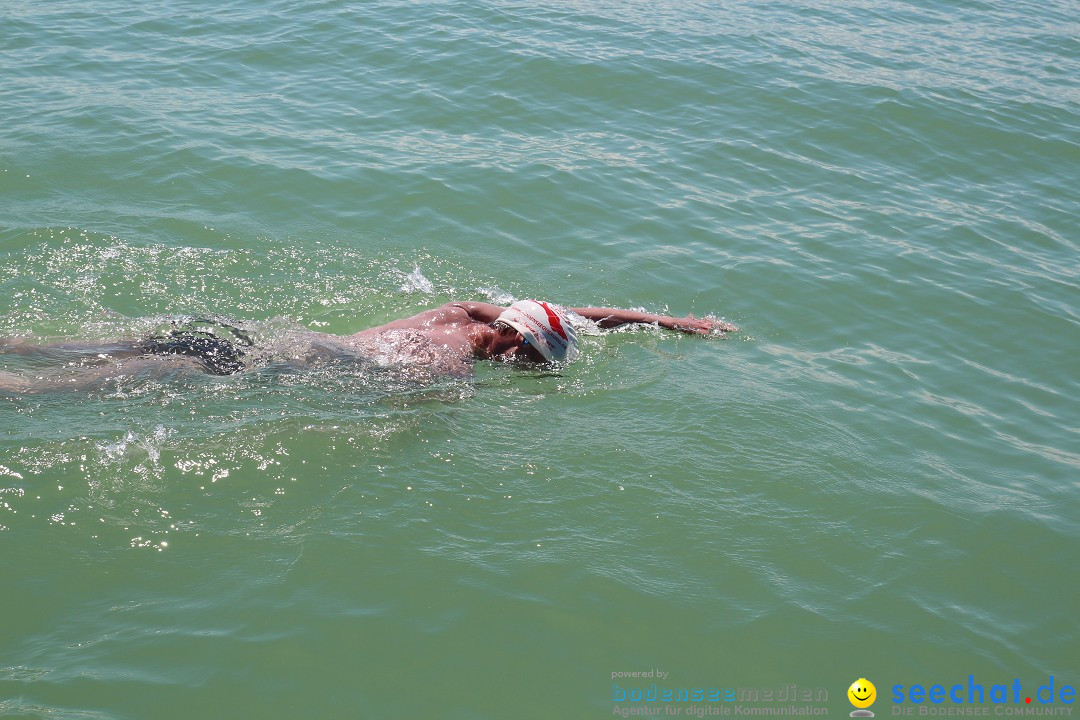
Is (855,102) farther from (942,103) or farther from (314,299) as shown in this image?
(314,299)


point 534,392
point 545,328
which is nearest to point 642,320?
point 545,328

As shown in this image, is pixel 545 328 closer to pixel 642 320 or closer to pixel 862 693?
pixel 642 320

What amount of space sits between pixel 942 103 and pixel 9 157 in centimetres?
1299

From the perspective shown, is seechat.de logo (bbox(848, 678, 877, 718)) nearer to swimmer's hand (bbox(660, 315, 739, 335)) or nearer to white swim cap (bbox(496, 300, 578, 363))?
white swim cap (bbox(496, 300, 578, 363))

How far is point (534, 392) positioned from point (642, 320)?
1527 mm

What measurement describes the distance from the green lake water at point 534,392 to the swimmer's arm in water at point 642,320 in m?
0.16

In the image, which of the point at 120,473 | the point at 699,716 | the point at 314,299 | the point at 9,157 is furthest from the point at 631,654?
the point at 9,157

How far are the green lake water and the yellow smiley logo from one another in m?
0.07

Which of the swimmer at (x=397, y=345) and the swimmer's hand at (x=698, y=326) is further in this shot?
the swimmer's hand at (x=698, y=326)

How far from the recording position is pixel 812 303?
364 inches

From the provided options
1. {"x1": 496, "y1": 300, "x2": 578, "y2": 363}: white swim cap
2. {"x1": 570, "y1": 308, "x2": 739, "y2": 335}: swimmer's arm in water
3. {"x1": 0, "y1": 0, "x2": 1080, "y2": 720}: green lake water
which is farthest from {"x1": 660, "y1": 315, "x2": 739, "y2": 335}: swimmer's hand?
{"x1": 496, "y1": 300, "x2": 578, "y2": 363}: white swim cap

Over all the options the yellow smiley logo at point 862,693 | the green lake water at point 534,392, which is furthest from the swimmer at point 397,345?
the yellow smiley logo at point 862,693

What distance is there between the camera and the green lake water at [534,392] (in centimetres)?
492

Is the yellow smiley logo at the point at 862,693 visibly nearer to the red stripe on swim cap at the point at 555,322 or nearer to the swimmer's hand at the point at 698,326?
the red stripe on swim cap at the point at 555,322
